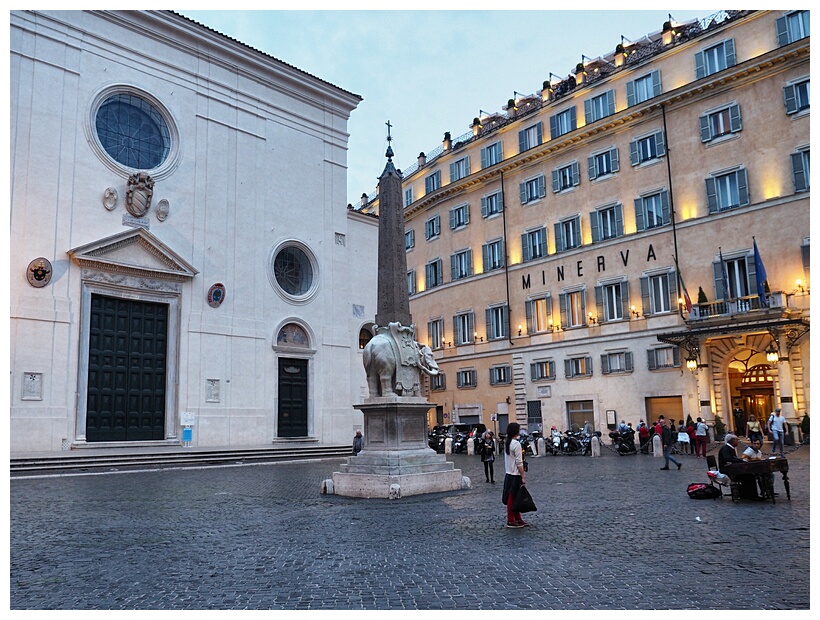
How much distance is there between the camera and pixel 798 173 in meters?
25.8

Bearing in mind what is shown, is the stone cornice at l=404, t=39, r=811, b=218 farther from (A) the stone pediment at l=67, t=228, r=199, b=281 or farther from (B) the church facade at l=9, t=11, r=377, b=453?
(A) the stone pediment at l=67, t=228, r=199, b=281

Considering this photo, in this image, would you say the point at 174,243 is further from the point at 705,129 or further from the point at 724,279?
the point at 705,129

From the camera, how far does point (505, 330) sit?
3569 centimetres

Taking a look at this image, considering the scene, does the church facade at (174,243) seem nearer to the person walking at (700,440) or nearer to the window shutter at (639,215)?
the window shutter at (639,215)

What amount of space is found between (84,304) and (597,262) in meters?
20.6

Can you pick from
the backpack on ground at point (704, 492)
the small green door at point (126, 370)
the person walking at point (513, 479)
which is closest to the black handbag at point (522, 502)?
the person walking at point (513, 479)

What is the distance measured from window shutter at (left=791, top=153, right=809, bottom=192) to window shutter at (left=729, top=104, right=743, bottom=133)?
2.43m

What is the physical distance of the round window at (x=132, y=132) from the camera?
926 inches

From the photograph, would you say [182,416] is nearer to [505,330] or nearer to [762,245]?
[505,330]

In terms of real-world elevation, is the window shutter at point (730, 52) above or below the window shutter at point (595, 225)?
above

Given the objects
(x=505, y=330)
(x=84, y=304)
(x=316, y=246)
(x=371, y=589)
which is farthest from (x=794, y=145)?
(x=371, y=589)

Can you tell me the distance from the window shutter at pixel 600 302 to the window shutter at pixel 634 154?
5.44m

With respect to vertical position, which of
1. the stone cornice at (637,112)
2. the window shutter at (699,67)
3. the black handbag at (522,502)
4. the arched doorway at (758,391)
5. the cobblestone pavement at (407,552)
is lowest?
the cobblestone pavement at (407,552)

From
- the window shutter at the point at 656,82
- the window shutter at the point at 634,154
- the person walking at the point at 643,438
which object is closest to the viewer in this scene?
the person walking at the point at 643,438
